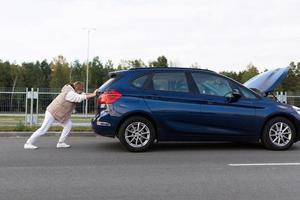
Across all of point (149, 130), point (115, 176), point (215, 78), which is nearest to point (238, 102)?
point (215, 78)

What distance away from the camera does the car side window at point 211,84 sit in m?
10.0

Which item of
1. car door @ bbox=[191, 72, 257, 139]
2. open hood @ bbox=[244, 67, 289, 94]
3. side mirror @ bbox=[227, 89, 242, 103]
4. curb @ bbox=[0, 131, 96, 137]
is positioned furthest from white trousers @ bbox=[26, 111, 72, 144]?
open hood @ bbox=[244, 67, 289, 94]

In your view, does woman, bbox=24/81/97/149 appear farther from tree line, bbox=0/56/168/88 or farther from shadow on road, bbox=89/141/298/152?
tree line, bbox=0/56/168/88

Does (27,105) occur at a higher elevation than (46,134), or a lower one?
higher

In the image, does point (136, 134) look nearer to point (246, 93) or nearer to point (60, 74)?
point (246, 93)

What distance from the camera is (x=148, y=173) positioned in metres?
7.58

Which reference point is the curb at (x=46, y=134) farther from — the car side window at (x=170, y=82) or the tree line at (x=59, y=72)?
the tree line at (x=59, y=72)

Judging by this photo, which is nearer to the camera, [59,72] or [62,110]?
[62,110]

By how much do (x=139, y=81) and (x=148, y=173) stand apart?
2752mm

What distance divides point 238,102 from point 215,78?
68cm

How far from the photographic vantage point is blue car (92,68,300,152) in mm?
9680

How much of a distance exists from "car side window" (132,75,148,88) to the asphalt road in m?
1.38

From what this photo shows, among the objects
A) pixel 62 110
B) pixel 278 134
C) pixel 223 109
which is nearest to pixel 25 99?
pixel 62 110

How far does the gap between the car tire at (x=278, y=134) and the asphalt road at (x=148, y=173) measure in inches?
7.5
